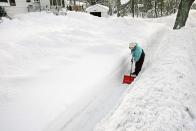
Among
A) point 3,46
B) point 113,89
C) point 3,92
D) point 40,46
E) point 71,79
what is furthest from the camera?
point 40,46

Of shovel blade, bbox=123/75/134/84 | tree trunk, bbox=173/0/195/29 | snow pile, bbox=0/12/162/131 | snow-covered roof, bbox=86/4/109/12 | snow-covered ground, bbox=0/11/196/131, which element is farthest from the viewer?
snow-covered roof, bbox=86/4/109/12

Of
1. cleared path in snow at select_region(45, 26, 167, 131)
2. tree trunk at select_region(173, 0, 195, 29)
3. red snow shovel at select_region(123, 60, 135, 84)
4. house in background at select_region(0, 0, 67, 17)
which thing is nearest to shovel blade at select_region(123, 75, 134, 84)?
red snow shovel at select_region(123, 60, 135, 84)

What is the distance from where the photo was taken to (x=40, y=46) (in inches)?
424

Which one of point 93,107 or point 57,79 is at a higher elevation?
point 57,79

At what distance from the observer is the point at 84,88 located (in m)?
7.65

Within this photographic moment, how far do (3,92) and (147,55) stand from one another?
324 inches

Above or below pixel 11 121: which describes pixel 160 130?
above

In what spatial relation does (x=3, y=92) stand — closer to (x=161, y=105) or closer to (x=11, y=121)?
(x=11, y=121)

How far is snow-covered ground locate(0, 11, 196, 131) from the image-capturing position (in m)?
4.72

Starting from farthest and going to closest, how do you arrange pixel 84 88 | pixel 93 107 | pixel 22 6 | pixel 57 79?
pixel 22 6 < pixel 57 79 < pixel 84 88 < pixel 93 107

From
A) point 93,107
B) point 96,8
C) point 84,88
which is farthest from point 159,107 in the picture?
point 96,8

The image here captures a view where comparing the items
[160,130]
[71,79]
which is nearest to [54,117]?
[71,79]

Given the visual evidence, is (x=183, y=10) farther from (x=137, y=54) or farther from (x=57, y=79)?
(x=57, y=79)

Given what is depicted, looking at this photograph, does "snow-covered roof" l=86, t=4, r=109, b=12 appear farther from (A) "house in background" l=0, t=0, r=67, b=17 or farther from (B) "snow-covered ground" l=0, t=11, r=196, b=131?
(B) "snow-covered ground" l=0, t=11, r=196, b=131
